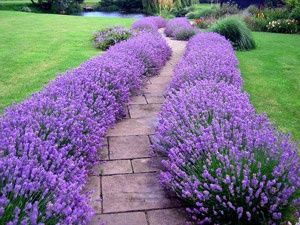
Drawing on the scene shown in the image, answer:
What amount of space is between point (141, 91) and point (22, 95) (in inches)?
69.9

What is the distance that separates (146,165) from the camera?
3539mm

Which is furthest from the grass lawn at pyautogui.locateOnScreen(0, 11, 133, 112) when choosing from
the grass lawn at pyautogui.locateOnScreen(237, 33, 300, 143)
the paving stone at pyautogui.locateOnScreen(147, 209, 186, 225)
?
the grass lawn at pyautogui.locateOnScreen(237, 33, 300, 143)

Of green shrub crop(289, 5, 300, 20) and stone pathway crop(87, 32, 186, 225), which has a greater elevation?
green shrub crop(289, 5, 300, 20)

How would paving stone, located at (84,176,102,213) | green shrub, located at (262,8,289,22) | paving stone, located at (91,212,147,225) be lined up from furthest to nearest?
green shrub, located at (262,8,289,22) → paving stone, located at (84,176,102,213) → paving stone, located at (91,212,147,225)

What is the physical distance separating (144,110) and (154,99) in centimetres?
50

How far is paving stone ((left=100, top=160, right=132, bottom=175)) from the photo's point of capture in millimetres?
3428

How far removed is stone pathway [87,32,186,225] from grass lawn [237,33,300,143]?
1732mm

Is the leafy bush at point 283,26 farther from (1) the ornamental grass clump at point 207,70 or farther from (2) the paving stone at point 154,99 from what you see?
(2) the paving stone at point 154,99

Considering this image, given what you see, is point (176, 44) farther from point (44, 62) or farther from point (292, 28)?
point (292, 28)

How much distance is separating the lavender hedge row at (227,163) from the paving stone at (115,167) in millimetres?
348

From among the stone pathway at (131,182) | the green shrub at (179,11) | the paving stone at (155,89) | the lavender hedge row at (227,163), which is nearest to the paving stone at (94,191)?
the stone pathway at (131,182)

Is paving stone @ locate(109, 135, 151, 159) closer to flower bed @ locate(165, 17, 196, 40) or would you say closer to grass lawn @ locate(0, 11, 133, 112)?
grass lawn @ locate(0, 11, 133, 112)

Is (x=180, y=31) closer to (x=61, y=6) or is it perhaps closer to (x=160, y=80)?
(x=160, y=80)

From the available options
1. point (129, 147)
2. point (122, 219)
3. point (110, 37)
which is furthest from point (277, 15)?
point (122, 219)
